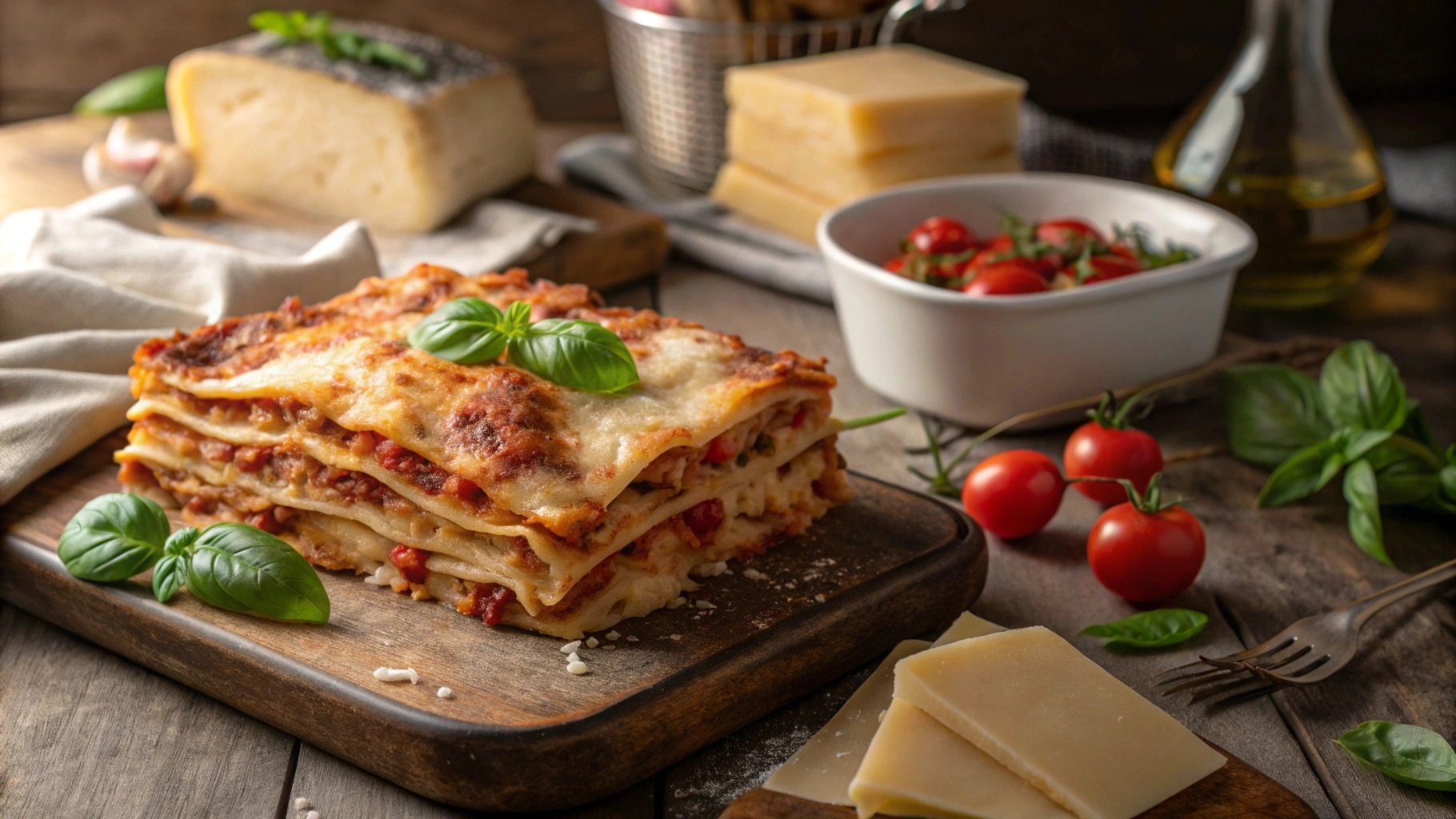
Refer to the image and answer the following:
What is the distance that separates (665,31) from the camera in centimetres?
442

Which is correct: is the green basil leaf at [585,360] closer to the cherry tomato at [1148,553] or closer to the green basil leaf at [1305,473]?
the cherry tomato at [1148,553]

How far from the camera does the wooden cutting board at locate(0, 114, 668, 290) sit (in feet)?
13.0

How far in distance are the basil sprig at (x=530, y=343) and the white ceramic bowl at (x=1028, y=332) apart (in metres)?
0.83

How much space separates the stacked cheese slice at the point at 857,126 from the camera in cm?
391

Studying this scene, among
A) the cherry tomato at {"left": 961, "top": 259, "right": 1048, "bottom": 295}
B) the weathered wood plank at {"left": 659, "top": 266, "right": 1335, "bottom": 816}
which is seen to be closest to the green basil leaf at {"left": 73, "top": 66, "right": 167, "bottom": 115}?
the weathered wood plank at {"left": 659, "top": 266, "right": 1335, "bottom": 816}

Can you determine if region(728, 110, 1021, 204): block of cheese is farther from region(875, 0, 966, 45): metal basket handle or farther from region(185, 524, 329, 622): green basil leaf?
region(185, 524, 329, 622): green basil leaf

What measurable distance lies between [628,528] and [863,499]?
23.8 inches

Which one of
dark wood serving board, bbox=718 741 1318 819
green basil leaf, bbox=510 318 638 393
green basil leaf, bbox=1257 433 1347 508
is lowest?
green basil leaf, bbox=1257 433 1347 508

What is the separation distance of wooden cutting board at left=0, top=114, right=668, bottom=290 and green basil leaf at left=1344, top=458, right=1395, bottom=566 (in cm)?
215

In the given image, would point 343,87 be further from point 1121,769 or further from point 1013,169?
point 1121,769

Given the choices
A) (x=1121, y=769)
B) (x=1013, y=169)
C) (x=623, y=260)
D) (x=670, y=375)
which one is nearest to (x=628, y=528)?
(x=670, y=375)

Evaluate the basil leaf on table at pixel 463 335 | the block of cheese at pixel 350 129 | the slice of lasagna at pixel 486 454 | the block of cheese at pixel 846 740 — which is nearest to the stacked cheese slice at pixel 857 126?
the block of cheese at pixel 350 129

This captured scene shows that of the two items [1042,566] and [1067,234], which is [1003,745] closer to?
[1042,566]

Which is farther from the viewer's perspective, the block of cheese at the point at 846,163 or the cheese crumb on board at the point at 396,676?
the block of cheese at the point at 846,163
